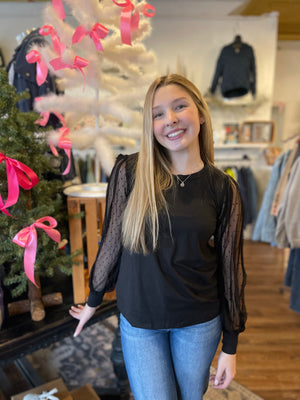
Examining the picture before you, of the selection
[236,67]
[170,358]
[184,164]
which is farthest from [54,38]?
[236,67]

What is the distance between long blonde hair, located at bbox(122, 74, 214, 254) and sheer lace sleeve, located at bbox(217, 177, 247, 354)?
0.69 ft

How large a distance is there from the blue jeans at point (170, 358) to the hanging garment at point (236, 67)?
374 cm

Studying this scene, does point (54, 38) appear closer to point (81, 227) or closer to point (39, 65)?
point (39, 65)

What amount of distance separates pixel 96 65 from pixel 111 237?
2.61 feet

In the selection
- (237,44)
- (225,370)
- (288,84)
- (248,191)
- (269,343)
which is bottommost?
(269,343)

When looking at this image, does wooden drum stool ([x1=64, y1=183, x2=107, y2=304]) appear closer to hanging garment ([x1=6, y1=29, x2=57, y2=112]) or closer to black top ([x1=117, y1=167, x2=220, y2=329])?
black top ([x1=117, y1=167, x2=220, y2=329])

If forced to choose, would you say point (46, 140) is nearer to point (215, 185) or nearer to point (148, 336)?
point (215, 185)

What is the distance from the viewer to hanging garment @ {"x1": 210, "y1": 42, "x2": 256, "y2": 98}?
3.95 m

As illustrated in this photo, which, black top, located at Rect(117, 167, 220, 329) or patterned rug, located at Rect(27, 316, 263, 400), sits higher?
black top, located at Rect(117, 167, 220, 329)

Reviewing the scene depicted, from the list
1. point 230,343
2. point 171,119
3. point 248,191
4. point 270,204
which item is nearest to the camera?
point 171,119

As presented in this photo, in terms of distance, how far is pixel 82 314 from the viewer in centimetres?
108

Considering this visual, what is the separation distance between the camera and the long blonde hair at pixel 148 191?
910 millimetres

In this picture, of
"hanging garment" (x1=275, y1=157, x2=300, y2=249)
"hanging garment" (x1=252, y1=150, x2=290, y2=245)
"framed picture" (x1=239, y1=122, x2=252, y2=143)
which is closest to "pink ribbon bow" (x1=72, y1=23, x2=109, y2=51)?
"hanging garment" (x1=275, y1=157, x2=300, y2=249)

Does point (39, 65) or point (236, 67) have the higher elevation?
point (236, 67)
